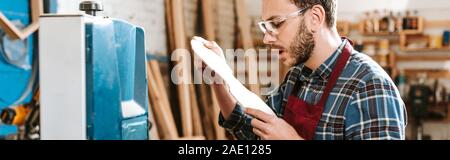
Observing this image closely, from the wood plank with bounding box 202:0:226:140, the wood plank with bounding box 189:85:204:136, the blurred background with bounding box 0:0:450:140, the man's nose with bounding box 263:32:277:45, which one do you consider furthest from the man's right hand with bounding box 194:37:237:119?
the wood plank with bounding box 202:0:226:140

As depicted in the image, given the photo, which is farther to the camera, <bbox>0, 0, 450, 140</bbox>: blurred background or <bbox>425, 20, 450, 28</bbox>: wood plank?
<bbox>425, 20, 450, 28</bbox>: wood plank

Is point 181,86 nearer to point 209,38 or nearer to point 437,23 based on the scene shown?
point 209,38

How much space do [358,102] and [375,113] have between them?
0.19 feet

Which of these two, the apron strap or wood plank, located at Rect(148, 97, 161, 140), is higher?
the apron strap

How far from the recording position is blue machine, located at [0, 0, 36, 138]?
255 cm

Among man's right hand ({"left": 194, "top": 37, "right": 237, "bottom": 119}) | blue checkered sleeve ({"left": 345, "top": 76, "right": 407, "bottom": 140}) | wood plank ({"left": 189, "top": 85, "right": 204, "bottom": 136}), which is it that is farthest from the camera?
wood plank ({"left": 189, "top": 85, "right": 204, "bottom": 136})

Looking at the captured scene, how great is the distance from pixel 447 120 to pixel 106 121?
5.02 m

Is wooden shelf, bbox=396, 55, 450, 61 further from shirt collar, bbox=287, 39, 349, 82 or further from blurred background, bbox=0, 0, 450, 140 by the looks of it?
shirt collar, bbox=287, 39, 349, 82

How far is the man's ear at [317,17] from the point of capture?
153cm

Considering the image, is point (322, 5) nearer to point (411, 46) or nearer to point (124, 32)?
point (124, 32)

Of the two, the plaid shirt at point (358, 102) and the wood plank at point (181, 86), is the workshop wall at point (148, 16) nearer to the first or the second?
the wood plank at point (181, 86)

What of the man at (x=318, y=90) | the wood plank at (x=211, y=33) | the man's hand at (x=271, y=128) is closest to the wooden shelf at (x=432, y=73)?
the wood plank at (x=211, y=33)

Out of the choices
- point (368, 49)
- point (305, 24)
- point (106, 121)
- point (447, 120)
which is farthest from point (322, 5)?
point (447, 120)

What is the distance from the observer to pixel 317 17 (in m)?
1.54
